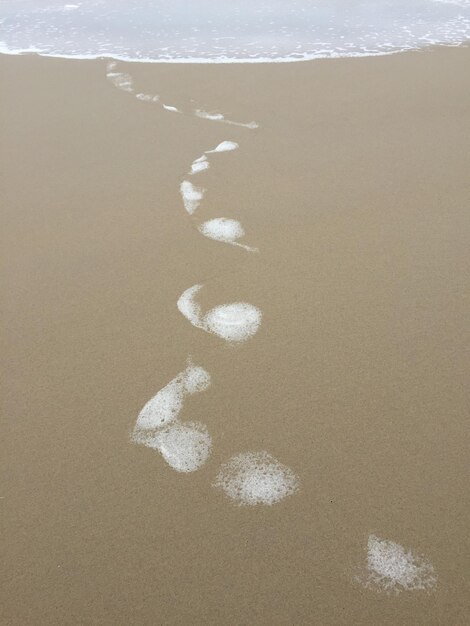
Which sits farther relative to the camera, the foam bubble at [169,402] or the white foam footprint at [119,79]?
the white foam footprint at [119,79]

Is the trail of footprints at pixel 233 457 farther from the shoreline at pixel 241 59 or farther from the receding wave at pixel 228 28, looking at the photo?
the receding wave at pixel 228 28

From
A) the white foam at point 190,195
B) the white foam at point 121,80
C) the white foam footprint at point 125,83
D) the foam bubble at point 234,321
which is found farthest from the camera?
the white foam at point 121,80

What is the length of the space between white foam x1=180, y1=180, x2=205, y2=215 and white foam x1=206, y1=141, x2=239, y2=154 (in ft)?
1.19

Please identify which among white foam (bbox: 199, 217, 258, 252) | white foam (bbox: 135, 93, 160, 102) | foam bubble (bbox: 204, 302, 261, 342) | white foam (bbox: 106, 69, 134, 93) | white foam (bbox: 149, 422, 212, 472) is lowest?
white foam (bbox: 149, 422, 212, 472)

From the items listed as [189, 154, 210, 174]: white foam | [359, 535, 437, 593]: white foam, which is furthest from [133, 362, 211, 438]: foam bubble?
[189, 154, 210, 174]: white foam

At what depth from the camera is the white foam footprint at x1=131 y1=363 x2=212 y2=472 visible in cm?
153

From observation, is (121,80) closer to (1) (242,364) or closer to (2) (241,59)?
(2) (241,59)

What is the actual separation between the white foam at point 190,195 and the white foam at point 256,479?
49.9 inches

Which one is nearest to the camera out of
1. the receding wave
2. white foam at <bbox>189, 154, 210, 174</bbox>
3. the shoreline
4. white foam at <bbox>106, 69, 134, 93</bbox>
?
white foam at <bbox>189, 154, 210, 174</bbox>

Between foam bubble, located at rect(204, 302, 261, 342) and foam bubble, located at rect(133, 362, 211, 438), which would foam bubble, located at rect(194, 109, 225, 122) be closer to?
foam bubble, located at rect(204, 302, 261, 342)

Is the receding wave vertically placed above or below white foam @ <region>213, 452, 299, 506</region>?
above

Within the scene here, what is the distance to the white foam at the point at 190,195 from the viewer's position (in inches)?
100

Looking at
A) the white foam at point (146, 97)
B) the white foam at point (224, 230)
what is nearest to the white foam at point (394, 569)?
the white foam at point (224, 230)

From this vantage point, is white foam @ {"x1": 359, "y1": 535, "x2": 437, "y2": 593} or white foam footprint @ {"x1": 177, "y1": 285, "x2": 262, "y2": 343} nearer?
white foam @ {"x1": 359, "y1": 535, "x2": 437, "y2": 593}
